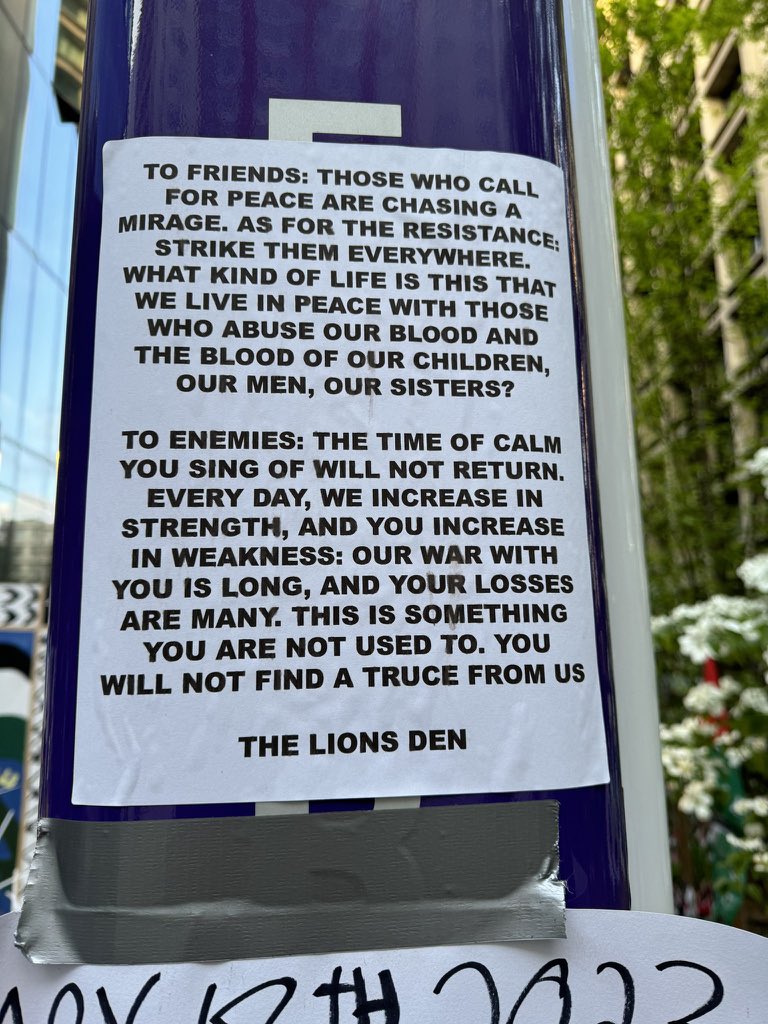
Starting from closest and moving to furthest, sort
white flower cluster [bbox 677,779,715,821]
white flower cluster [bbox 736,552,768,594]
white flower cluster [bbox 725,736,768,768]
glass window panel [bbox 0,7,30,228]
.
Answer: white flower cluster [bbox 736,552,768,594] < white flower cluster [bbox 725,736,768,768] < white flower cluster [bbox 677,779,715,821] < glass window panel [bbox 0,7,30,228]

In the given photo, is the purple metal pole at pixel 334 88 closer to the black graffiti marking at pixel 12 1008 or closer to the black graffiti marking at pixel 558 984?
the black graffiti marking at pixel 558 984

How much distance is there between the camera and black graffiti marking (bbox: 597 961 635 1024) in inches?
40.1

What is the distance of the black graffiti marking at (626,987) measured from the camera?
102 cm

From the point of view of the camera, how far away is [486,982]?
1.01m

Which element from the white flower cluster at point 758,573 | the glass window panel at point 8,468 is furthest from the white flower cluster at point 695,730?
the glass window panel at point 8,468

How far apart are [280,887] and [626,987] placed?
43 centimetres

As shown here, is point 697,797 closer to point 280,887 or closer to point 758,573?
point 758,573

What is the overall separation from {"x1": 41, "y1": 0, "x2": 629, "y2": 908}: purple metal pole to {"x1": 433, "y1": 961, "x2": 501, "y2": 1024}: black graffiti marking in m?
0.17

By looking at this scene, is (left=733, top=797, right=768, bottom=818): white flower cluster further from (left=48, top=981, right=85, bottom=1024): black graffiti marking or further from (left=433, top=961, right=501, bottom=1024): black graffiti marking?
(left=48, top=981, right=85, bottom=1024): black graffiti marking

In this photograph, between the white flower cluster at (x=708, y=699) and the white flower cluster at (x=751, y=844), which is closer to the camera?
the white flower cluster at (x=751, y=844)

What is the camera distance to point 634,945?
1.04 m

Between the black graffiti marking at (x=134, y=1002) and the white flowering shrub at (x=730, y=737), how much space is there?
9.26 ft

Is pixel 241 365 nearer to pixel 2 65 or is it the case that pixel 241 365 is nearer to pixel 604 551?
pixel 604 551

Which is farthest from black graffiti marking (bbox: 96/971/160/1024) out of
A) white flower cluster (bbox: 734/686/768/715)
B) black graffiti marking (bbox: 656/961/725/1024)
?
white flower cluster (bbox: 734/686/768/715)
